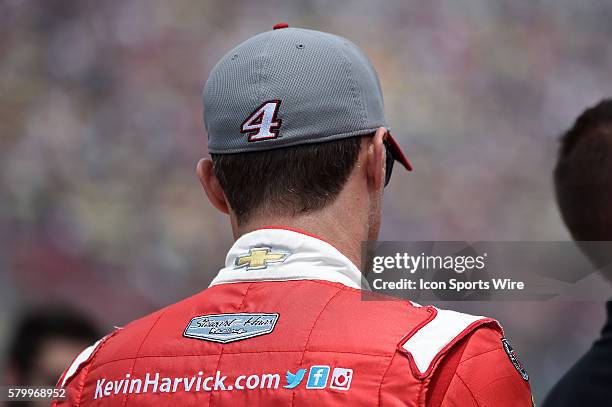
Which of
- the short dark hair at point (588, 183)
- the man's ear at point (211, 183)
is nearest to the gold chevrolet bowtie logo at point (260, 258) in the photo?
the man's ear at point (211, 183)

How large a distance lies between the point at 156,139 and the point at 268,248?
7.24 ft

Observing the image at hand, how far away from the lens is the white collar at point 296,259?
991 millimetres

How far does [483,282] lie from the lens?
4.07 feet

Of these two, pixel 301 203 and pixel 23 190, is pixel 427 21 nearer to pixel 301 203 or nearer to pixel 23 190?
pixel 23 190

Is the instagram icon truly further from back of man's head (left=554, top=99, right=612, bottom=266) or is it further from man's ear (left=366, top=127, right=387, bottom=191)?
back of man's head (left=554, top=99, right=612, bottom=266)

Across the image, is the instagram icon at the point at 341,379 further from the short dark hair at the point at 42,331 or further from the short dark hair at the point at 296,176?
the short dark hair at the point at 42,331

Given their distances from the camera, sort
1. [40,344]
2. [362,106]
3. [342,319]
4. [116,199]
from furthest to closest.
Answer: [116,199] < [40,344] < [362,106] < [342,319]

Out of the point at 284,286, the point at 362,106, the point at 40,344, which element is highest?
the point at 362,106

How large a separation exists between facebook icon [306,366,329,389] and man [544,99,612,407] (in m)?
0.40

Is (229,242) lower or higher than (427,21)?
lower

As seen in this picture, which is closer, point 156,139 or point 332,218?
point 332,218

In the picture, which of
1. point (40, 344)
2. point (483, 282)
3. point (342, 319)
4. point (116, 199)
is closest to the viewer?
point (342, 319)

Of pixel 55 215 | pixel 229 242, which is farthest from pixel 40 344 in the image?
pixel 229 242

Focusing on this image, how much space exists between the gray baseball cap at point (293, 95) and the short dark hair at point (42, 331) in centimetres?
188
